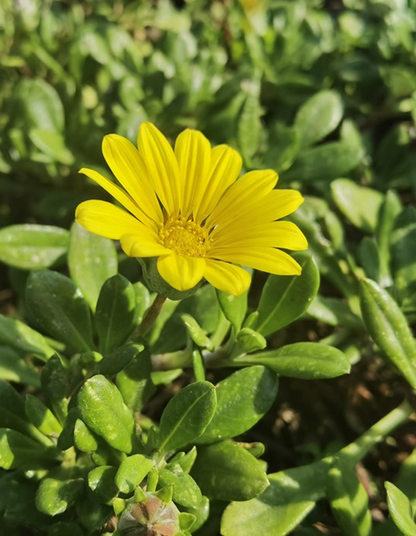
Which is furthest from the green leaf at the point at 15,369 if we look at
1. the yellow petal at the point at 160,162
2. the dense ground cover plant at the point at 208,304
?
the yellow petal at the point at 160,162

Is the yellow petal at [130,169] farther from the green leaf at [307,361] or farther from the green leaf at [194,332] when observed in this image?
the green leaf at [307,361]

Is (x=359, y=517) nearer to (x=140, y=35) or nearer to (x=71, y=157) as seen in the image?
(x=71, y=157)

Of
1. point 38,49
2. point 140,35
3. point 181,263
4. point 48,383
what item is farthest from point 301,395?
point 140,35

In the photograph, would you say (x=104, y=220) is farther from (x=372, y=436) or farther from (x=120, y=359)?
(x=372, y=436)

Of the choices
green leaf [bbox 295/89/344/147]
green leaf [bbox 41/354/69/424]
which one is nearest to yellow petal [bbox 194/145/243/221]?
green leaf [bbox 41/354/69/424]

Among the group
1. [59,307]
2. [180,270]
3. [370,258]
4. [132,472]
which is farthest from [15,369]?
[370,258]

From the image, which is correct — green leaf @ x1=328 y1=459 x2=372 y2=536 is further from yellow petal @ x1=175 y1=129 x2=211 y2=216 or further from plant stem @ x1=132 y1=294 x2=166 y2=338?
yellow petal @ x1=175 y1=129 x2=211 y2=216
